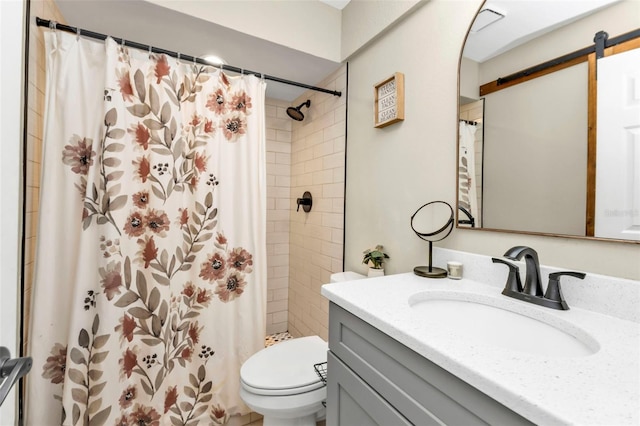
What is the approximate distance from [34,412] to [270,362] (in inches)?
40.2

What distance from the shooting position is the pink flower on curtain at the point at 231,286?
5.15 feet

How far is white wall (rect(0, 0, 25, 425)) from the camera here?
597mm

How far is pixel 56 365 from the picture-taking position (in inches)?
49.8

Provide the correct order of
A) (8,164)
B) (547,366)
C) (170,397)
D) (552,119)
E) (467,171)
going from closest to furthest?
(547,366) < (8,164) < (552,119) < (467,171) < (170,397)

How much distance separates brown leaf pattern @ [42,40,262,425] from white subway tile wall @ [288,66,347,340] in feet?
2.07

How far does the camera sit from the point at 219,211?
5.14 ft

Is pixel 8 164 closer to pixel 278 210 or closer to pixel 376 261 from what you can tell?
pixel 376 261

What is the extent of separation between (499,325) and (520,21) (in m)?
1.05

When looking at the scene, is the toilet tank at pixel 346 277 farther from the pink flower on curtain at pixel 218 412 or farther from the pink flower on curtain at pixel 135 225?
the pink flower on curtain at pixel 135 225

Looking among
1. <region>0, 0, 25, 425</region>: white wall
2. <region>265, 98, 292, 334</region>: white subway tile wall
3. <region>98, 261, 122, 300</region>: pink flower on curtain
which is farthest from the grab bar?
<region>265, 98, 292, 334</region>: white subway tile wall

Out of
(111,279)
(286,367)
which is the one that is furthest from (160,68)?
(286,367)

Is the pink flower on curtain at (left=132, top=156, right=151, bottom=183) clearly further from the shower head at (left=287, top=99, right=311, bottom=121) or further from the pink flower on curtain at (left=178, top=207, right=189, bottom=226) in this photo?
the shower head at (left=287, top=99, right=311, bottom=121)

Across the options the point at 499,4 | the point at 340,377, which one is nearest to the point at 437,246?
the point at 340,377

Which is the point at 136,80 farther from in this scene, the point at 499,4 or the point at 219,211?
the point at 499,4
